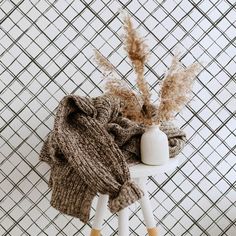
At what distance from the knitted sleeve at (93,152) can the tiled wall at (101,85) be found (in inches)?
14.1

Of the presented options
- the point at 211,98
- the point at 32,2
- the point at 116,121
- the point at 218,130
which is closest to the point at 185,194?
the point at 218,130

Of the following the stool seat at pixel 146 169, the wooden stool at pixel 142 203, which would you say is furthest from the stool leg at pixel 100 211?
the stool seat at pixel 146 169

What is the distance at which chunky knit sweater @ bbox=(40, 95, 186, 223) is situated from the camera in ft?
3.80

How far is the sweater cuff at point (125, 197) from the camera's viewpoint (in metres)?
1.12

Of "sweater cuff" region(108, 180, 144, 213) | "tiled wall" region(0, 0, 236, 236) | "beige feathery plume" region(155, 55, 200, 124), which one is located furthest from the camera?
"tiled wall" region(0, 0, 236, 236)

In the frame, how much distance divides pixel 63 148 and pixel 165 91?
0.34 meters

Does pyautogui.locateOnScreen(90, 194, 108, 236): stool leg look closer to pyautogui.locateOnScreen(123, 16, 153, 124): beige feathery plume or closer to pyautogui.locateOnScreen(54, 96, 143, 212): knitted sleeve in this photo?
pyautogui.locateOnScreen(54, 96, 143, 212): knitted sleeve

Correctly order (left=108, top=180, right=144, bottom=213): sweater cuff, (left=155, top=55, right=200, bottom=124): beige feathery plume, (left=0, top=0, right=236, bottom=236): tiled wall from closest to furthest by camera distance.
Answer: (left=108, top=180, right=144, bottom=213): sweater cuff
(left=155, top=55, right=200, bottom=124): beige feathery plume
(left=0, top=0, right=236, bottom=236): tiled wall

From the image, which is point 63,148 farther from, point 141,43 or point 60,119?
point 141,43

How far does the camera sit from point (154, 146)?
1267 millimetres

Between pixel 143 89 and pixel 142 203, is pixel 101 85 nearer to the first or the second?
pixel 143 89

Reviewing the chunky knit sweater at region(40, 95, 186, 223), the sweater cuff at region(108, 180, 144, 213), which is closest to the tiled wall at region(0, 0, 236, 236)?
the chunky knit sweater at region(40, 95, 186, 223)

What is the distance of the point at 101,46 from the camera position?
63.0 inches

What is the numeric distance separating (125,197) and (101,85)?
0.60m
